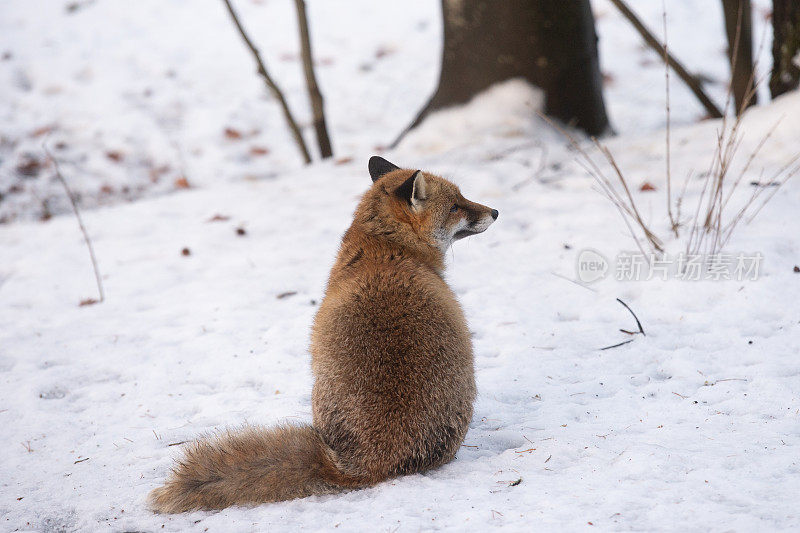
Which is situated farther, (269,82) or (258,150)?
(258,150)

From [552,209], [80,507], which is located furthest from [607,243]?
[80,507]

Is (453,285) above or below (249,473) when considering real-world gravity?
below

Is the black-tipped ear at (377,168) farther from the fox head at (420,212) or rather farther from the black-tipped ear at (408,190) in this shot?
the black-tipped ear at (408,190)

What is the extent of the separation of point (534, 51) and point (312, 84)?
2.78m

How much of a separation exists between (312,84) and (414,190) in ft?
17.1

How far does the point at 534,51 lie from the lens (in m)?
7.29

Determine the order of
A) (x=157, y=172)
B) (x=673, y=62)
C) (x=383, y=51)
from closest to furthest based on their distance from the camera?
1. (x=673, y=62)
2. (x=157, y=172)
3. (x=383, y=51)

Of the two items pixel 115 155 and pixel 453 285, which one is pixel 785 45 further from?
pixel 115 155

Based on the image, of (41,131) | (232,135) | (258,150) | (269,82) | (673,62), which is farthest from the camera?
(232,135)

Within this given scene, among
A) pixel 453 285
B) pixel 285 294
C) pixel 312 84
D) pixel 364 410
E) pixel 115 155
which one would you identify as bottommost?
pixel 115 155

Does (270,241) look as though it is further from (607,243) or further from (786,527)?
(786,527)

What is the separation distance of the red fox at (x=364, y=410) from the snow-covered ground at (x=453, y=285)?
11cm

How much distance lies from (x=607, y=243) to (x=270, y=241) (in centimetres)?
320

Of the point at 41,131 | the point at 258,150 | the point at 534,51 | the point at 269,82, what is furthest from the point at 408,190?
the point at 41,131
